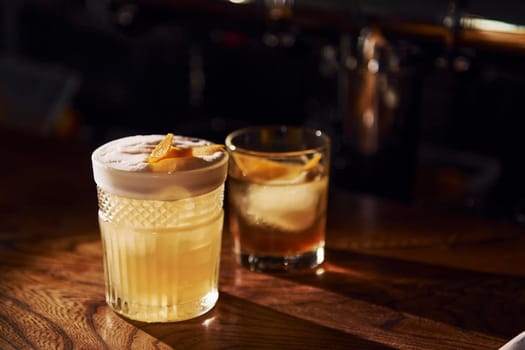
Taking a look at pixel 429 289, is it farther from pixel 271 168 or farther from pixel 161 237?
pixel 161 237

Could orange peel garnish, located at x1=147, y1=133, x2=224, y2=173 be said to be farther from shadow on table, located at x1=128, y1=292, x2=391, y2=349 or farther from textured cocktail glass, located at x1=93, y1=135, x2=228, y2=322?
shadow on table, located at x1=128, y1=292, x2=391, y2=349

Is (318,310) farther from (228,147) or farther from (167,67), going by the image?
(167,67)

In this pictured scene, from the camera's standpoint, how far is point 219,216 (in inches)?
46.9

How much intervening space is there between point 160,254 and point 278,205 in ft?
0.77

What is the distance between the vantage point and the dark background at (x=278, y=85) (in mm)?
1663

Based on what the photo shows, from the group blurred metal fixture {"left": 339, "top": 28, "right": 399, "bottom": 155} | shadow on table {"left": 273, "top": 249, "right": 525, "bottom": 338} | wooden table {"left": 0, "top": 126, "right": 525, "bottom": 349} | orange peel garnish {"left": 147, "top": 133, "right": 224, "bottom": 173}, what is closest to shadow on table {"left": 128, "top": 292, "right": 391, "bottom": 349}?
wooden table {"left": 0, "top": 126, "right": 525, "bottom": 349}

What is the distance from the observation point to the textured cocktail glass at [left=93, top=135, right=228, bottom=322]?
1.10 metres

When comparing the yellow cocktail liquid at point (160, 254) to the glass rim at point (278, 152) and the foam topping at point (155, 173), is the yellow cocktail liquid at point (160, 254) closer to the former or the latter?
the foam topping at point (155, 173)

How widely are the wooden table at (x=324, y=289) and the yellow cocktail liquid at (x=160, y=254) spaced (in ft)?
0.09

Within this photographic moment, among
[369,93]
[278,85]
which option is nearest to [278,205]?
[369,93]

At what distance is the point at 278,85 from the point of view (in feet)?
8.04

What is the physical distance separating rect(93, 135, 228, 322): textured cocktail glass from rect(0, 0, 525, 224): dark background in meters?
0.63

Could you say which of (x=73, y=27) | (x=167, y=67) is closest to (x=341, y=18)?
(x=167, y=67)

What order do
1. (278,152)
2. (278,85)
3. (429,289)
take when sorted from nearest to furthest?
(429,289) → (278,152) → (278,85)
